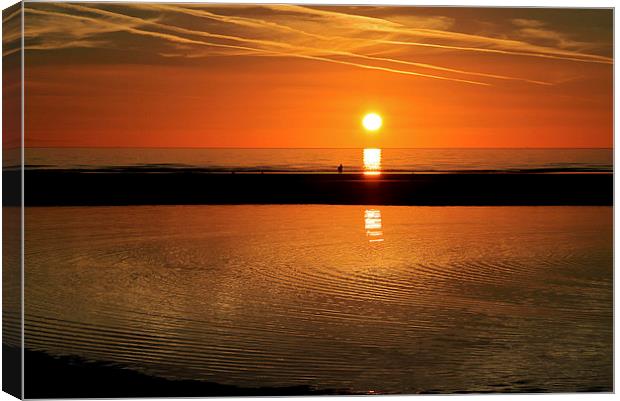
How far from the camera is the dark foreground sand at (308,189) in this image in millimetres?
8289

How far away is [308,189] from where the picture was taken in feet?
36.8

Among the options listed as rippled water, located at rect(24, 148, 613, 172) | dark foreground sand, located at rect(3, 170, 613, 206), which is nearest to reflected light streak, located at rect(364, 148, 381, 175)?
rippled water, located at rect(24, 148, 613, 172)

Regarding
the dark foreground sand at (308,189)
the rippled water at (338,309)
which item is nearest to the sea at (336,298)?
the rippled water at (338,309)

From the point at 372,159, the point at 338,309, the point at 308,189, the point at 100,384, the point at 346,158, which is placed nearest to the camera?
the point at 100,384

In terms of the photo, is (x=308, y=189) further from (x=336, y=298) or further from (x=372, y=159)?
(x=336, y=298)

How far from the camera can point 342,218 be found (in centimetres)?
1002

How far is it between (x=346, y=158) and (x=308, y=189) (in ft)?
14.8

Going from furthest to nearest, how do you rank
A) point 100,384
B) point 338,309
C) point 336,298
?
1. point 336,298
2. point 338,309
3. point 100,384

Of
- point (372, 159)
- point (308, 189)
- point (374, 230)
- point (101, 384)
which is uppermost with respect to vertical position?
point (372, 159)

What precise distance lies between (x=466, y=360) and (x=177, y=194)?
604 cm

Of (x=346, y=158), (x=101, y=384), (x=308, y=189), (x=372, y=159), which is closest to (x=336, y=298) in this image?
(x=346, y=158)

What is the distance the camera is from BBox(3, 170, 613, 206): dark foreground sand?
27.2 feet

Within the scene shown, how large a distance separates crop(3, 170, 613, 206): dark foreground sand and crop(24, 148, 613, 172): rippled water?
29 cm

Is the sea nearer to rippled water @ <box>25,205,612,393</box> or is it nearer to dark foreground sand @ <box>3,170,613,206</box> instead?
rippled water @ <box>25,205,612,393</box>
